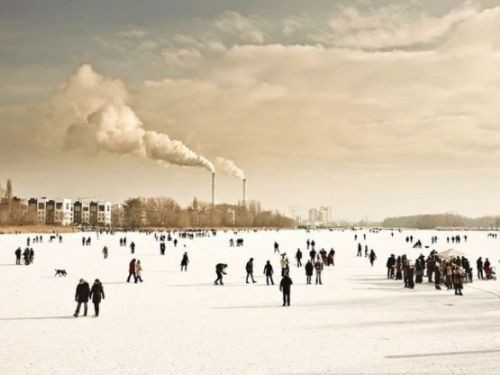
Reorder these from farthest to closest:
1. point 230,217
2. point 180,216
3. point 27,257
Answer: point 230,217, point 180,216, point 27,257

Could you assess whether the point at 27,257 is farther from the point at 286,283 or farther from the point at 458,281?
the point at 458,281

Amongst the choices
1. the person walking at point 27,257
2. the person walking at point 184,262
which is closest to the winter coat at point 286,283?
the person walking at point 184,262

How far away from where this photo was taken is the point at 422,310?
1495cm

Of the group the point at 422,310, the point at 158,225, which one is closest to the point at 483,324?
the point at 422,310

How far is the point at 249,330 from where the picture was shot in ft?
40.1

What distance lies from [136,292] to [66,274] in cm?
719

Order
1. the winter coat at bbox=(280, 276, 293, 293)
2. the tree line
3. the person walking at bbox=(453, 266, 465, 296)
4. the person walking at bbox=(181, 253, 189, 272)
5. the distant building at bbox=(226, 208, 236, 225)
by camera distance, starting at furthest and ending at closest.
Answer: the distant building at bbox=(226, 208, 236, 225) → the tree line → the person walking at bbox=(181, 253, 189, 272) → the person walking at bbox=(453, 266, 465, 296) → the winter coat at bbox=(280, 276, 293, 293)

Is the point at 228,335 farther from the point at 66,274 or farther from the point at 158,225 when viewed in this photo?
the point at 158,225

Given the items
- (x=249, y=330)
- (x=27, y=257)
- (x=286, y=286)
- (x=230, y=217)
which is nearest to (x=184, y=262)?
(x=27, y=257)

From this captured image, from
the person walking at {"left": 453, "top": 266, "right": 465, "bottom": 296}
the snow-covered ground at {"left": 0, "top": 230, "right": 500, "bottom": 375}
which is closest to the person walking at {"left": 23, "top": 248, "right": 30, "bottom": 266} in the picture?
the snow-covered ground at {"left": 0, "top": 230, "right": 500, "bottom": 375}

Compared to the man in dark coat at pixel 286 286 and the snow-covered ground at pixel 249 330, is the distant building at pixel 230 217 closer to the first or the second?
the snow-covered ground at pixel 249 330

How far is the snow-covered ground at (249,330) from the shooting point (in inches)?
364

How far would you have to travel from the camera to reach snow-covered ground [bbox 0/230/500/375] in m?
9.23

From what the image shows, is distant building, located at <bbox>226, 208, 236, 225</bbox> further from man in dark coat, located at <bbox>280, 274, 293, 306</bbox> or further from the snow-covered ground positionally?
man in dark coat, located at <bbox>280, 274, 293, 306</bbox>
